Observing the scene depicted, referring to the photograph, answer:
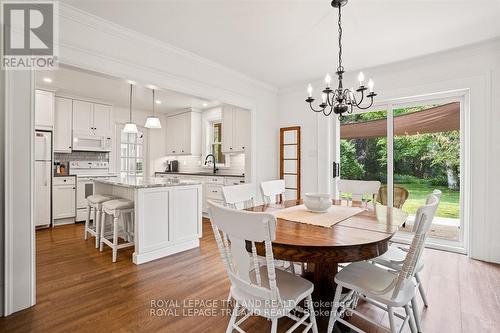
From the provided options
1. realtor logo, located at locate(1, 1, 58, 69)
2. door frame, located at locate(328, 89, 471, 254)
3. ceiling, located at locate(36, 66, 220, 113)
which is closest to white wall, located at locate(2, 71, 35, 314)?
realtor logo, located at locate(1, 1, 58, 69)

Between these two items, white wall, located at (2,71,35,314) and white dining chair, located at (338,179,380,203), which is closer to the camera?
white wall, located at (2,71,35,314)

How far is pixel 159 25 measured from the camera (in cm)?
251

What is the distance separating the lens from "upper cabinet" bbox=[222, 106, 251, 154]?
4691mm

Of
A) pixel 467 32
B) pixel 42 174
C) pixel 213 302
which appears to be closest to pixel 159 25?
pixel 213 302

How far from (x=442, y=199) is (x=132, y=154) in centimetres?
622

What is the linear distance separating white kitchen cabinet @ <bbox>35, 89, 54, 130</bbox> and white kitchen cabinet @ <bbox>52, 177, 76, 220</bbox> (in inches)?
37.8

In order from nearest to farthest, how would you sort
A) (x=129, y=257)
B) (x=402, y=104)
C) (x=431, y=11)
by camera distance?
(x=431, y=11) < (x=129, y=257) < (x=402, y=104)

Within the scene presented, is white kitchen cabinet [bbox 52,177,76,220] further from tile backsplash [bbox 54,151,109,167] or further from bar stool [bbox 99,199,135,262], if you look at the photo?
bar stool [bbox 99,199,135,262]

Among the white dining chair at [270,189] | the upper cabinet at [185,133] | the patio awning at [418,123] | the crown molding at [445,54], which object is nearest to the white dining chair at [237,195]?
the white dining chair at [270,189]

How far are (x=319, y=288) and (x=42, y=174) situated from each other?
15.8 feet

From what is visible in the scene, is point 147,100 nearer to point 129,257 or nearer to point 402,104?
point 129,257

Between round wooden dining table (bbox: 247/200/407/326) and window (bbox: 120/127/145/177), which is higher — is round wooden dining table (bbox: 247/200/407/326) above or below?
below

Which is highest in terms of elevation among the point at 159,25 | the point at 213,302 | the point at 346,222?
the point at 159,25

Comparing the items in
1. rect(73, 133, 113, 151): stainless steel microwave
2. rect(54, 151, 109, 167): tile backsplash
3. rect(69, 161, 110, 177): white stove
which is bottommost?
rect(69, 161, 110, 177): white stove
